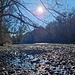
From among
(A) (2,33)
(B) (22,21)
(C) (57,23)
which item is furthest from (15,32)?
(A) (2,33)

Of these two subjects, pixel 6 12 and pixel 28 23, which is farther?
pixel 6 12

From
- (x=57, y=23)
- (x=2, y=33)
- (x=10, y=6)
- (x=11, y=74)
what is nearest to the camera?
(x=57, y=23)

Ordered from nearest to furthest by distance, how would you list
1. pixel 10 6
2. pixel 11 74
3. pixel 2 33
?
pixel 11 74 → pixel 10 6 → pixel 2 33

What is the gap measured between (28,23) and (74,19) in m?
2.04

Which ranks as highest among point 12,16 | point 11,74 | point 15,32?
point 12,16

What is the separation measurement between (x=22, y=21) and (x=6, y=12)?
156cm

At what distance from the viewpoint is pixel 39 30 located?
10867 mm

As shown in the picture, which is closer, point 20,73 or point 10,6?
point 20,73

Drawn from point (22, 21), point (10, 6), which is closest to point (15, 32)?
point (22, 21)

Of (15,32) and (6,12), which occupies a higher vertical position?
(6,12)

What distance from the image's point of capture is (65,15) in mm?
A: 10836

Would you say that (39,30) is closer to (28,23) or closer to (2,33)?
(28,23)

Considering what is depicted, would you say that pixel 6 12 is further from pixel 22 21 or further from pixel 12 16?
pixel 22 21

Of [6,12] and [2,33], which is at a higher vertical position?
[6,12]
